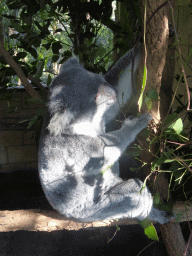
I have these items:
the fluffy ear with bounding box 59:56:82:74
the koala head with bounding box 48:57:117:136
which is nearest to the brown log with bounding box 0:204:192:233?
the koala head with bounding box 48:57:117:136

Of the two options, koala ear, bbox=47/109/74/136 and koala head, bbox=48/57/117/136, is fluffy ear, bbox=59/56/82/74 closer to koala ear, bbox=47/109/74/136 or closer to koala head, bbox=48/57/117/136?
koala head, bbox=48/57/117/136

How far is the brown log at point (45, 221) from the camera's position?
3.96 feet

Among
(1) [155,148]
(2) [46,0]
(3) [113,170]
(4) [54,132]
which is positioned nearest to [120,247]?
(3) [113,170]

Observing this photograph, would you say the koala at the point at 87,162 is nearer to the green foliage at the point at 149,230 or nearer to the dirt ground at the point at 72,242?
the green foliage at the point at 149,230

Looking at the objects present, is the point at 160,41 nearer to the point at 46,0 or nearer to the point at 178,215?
the point at 46,0

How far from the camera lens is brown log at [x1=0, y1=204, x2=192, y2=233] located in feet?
3.96

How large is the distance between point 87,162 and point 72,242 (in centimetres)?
102

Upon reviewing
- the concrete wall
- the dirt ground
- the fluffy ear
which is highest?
the fluffy ear

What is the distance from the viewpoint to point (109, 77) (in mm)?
1484

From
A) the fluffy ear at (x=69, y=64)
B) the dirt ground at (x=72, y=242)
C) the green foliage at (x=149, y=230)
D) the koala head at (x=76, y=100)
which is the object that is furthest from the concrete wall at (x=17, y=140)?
the green foliage at (x=149, y=230)

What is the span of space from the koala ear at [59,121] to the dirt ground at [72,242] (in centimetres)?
105

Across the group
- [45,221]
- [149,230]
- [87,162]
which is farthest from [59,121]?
[149,230]

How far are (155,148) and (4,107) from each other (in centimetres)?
203

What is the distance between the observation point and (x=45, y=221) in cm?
122
